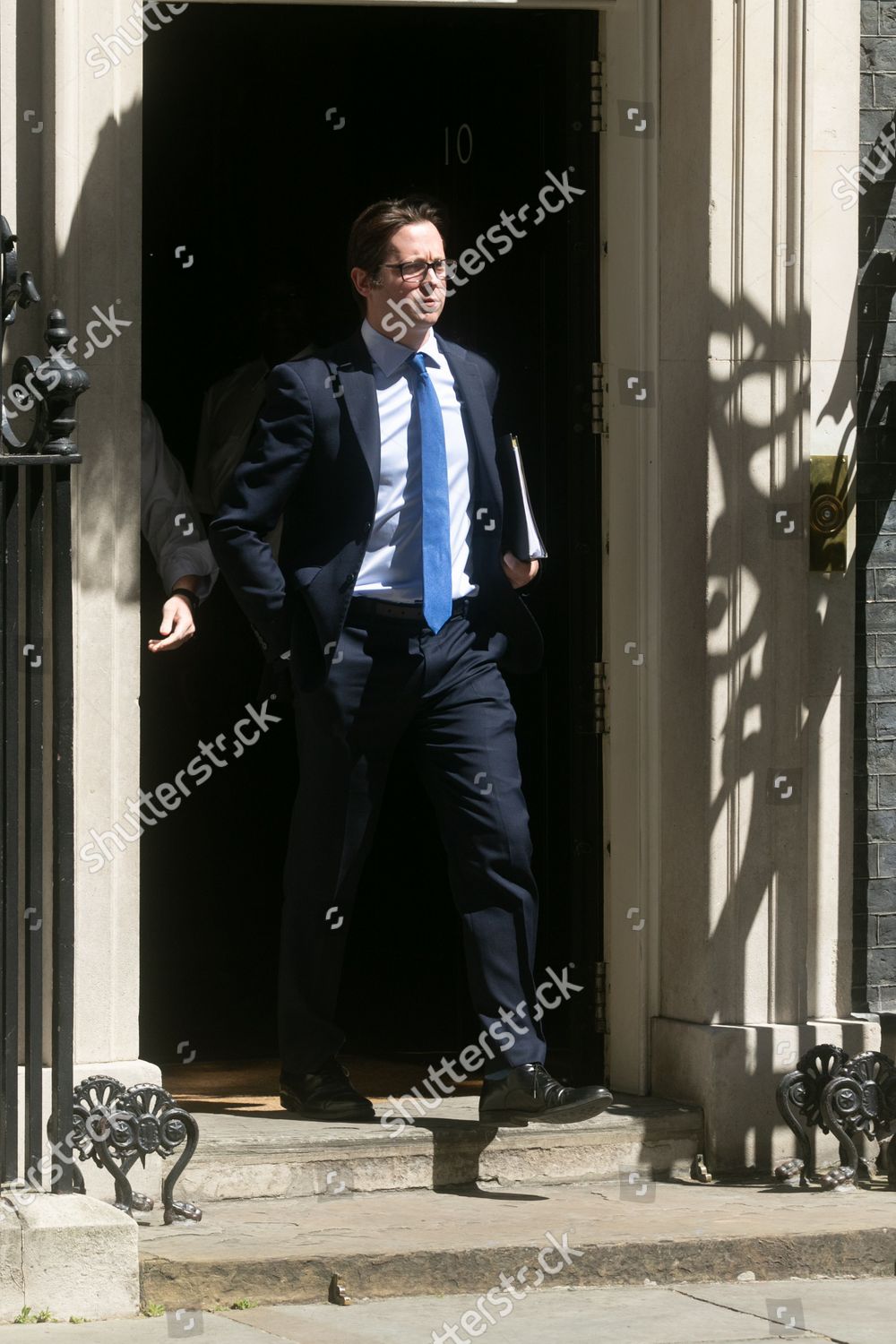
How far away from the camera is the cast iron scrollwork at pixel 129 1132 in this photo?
615cm

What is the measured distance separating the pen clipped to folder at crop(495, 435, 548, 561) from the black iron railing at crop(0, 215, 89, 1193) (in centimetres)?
144

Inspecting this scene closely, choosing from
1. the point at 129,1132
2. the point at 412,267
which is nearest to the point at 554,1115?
the point at 129,1132

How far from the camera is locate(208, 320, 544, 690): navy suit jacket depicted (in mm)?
6605

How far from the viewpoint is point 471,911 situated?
667cm

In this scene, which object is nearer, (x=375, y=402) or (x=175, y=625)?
(x=175, y=625)

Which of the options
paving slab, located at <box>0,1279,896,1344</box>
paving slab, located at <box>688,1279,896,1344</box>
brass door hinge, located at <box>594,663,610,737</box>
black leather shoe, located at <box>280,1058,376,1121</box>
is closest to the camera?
paving slab, located at <box>0,1279,896,1344</box>

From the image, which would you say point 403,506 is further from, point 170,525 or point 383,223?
point 383,223

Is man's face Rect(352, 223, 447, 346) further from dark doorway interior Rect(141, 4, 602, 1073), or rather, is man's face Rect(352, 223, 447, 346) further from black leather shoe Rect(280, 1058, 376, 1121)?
black leather shoe Rect(280, 1058, 376, 1121)

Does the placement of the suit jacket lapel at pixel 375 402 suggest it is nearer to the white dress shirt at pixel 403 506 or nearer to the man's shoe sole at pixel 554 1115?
the white dress shirt at pixel 403 506

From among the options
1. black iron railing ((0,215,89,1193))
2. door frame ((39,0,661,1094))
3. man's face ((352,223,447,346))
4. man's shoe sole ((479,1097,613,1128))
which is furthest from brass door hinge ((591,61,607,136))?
man's shoe sole ((479,1097,613,1128))

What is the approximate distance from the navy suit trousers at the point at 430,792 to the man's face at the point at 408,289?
810 mm

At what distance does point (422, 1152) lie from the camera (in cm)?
664

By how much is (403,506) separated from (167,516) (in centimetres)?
67

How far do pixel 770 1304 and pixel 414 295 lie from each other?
9.32 ft
